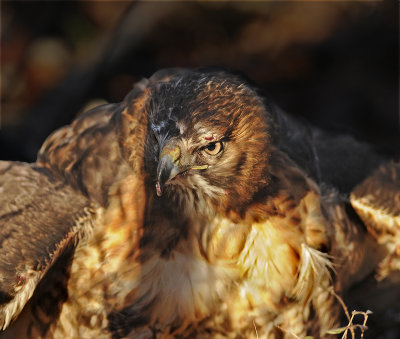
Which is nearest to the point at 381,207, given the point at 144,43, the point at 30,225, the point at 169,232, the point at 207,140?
the point at 169,232

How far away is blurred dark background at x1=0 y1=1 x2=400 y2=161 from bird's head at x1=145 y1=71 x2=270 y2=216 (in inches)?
86.1

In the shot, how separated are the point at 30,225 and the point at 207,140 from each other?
2.72 feet

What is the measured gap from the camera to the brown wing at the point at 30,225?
203cm

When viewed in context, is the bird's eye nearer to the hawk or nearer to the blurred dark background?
the hawk

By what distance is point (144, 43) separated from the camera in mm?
4492

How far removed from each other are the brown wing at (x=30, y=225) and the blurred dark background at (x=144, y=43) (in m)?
1.78

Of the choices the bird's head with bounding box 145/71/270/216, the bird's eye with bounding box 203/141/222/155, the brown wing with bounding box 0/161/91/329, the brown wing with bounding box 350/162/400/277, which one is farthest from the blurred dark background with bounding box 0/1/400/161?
the bird's eye with bounding box 203/141/222/155

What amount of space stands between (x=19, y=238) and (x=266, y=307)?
1.04 metres

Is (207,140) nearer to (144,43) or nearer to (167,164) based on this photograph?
(167,164)

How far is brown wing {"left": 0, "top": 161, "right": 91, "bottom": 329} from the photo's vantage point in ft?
6.66

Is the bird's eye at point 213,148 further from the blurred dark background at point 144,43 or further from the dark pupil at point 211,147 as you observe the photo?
the blurred dark background at point 144,43

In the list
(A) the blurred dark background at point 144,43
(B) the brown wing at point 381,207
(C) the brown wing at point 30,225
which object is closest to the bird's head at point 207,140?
(C) the brown wing at point 30,225

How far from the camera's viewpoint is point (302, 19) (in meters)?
4.65

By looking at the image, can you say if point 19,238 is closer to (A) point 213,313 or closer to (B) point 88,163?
(B) point 88,163
